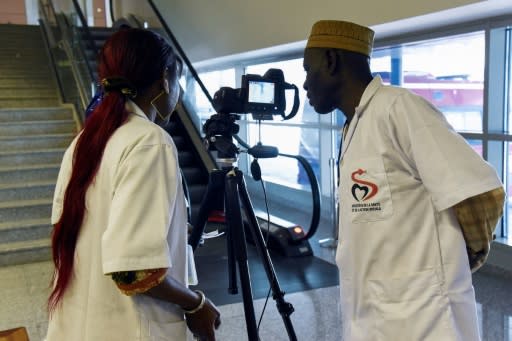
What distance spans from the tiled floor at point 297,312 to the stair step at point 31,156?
60.3 inches

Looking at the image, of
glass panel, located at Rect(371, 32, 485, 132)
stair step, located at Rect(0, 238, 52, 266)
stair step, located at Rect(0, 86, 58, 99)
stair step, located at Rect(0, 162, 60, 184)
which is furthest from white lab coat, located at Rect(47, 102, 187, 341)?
stair step, located at Rect(0, 86, 58, 99)

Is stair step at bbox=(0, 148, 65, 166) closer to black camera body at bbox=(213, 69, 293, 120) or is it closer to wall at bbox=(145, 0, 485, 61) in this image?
wall at bbox=(145, 0, 485, 61)

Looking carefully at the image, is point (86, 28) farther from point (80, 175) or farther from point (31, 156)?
point (80, 175)

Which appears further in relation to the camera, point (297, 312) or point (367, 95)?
point (297, 312)

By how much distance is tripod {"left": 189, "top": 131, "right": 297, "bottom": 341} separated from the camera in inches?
82.2

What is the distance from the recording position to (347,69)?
51.9 inches

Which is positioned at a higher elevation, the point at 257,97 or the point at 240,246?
the point at 257,97

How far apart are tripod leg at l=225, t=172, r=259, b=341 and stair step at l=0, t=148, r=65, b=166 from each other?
3.45 metres

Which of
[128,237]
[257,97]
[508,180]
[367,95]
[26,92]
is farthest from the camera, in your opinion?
[26,92]

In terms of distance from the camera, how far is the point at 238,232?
6.96 feet

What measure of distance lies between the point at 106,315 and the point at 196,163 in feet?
15.7

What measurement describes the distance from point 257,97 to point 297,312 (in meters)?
1.42

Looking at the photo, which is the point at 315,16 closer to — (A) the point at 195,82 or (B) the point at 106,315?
(A) the point at 195,82

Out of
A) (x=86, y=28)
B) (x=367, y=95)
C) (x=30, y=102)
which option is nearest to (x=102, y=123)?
(x=367, y=95)
